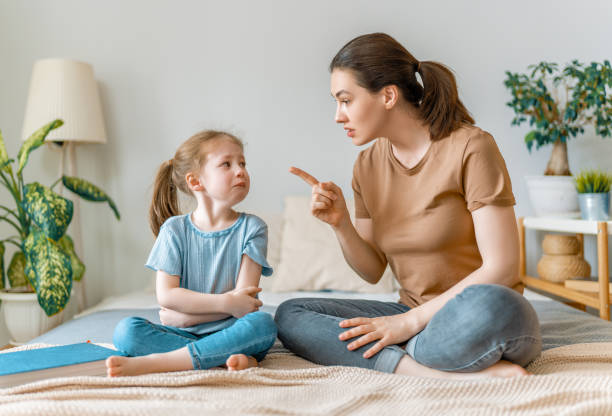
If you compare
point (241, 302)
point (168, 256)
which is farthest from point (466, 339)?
point (168, 256)

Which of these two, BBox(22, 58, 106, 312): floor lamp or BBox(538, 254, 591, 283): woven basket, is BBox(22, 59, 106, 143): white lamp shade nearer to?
BBox(22, 58, 106, 312): floor lamp

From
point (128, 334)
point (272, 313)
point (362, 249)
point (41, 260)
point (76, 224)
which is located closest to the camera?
point (128, 334)

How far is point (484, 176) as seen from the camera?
1253 mm

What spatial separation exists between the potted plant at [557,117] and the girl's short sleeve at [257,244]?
58.7 inches

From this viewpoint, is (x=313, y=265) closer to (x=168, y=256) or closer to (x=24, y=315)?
(x=168, y=256)

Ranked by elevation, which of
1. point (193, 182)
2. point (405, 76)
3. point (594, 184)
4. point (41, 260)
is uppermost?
point (405, 76)

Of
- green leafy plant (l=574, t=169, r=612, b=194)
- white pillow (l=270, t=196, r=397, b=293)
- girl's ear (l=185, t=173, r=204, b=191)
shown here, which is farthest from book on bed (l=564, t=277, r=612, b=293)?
girl's ear (l=185, t=173, r=204, b=191)

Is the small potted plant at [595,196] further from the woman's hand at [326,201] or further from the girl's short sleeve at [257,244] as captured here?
the girl's short sleeve at [257,244]

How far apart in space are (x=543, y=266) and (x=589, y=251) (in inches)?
15.0

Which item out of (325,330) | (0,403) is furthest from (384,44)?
(0,403)

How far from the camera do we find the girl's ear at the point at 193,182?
1.42 meters

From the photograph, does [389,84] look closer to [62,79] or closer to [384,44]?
[384,44]

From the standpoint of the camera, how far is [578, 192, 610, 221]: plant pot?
→ 220cm

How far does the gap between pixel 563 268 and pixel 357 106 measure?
1484 millimetres
